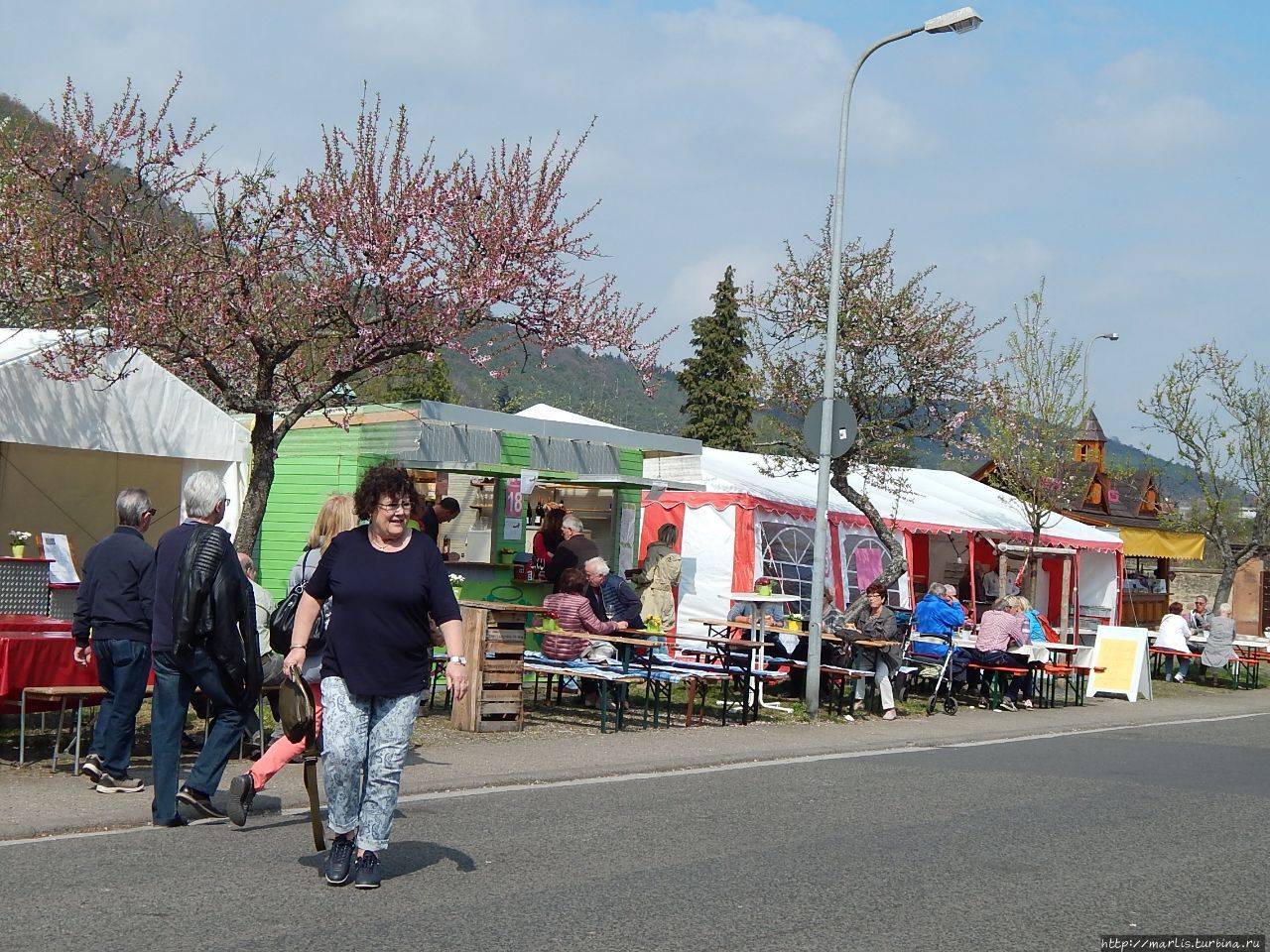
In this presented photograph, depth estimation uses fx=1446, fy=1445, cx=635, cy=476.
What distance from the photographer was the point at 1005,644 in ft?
59.1

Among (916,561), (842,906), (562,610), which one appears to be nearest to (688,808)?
(842,906)

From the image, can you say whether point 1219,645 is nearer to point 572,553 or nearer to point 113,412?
point 572,553

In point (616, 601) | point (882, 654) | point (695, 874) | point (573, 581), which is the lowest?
point (695, 874)

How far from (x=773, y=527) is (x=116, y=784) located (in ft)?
46.4

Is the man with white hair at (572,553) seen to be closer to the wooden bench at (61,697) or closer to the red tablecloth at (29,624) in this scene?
the red tablecloth at (29,624)

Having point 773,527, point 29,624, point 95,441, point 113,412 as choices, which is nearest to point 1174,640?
point 773,527

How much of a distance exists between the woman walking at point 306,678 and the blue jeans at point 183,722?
0.59 feet

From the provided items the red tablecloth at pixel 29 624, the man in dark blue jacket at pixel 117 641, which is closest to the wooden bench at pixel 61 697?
the man in dark blue jacket at pixel 117 641

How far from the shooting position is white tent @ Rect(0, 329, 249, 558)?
13.6m

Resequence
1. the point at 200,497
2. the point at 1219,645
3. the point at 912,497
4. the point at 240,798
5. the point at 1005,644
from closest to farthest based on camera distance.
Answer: the point at 240,798 < the point at 200,497 < the point at 1005,644 < the point at 1219,645 < the point at 912,497

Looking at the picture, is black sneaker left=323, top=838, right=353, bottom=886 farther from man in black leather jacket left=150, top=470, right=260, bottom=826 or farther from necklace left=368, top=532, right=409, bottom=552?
man in black leather jacket left=150, top=470, right=260, bottom=826

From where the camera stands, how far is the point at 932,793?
10047mm

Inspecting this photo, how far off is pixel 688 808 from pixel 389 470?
3.54m

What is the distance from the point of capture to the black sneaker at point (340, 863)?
20.6 ft
